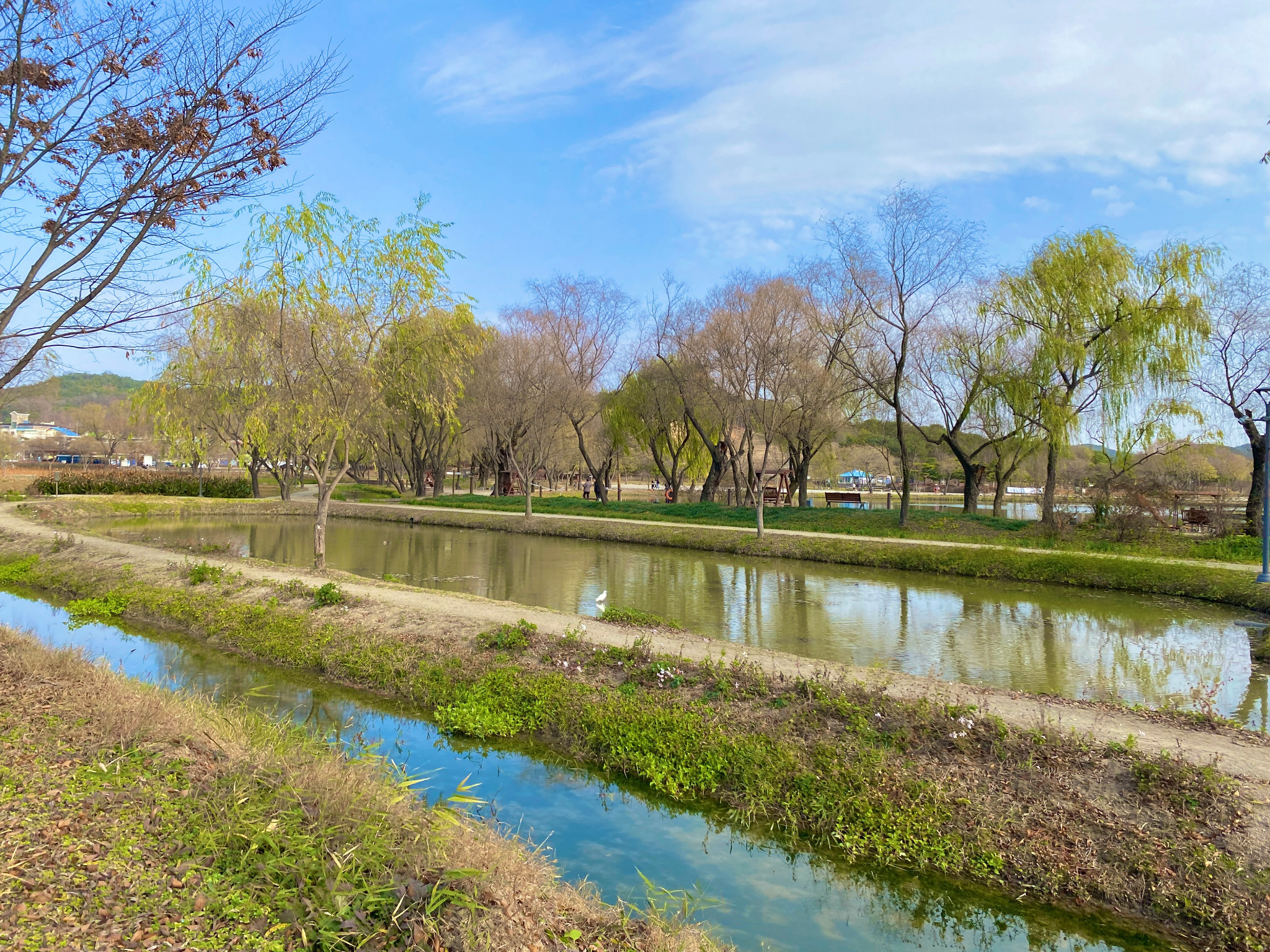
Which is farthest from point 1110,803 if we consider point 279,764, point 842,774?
point 279,764

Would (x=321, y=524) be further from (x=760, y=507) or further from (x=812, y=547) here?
(x=812, y=547)

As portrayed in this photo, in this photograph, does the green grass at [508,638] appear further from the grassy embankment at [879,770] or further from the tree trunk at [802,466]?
the tree trunk at [802,466]

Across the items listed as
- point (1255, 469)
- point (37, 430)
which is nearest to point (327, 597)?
point (1255, 469)

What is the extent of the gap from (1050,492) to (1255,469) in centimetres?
617

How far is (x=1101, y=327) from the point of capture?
2723 cm

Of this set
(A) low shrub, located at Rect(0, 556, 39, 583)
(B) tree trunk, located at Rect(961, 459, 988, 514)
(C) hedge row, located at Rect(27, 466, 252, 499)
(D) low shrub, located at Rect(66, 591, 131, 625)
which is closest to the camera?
(D) low shrub, located at Rect(66, 591, 131, 625)

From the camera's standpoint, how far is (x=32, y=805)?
15.1ft

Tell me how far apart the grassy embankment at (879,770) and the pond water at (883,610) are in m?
2.12

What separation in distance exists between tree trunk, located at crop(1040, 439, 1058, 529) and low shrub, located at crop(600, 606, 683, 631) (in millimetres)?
19401

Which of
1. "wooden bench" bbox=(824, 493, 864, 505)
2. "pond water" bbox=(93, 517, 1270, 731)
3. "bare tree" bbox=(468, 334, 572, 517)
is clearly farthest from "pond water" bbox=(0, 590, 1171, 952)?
"wooden bench" bbox=(824, 493, 864, 505)

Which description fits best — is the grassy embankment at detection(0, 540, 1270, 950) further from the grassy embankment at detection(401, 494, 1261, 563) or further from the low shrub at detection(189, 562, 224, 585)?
the grassy embankment at detection(401, 494, 1261, 563)

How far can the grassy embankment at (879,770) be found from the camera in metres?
5.55

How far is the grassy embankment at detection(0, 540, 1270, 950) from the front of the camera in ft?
18.2

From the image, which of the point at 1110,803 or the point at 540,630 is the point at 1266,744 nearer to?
the point at 1110,803
